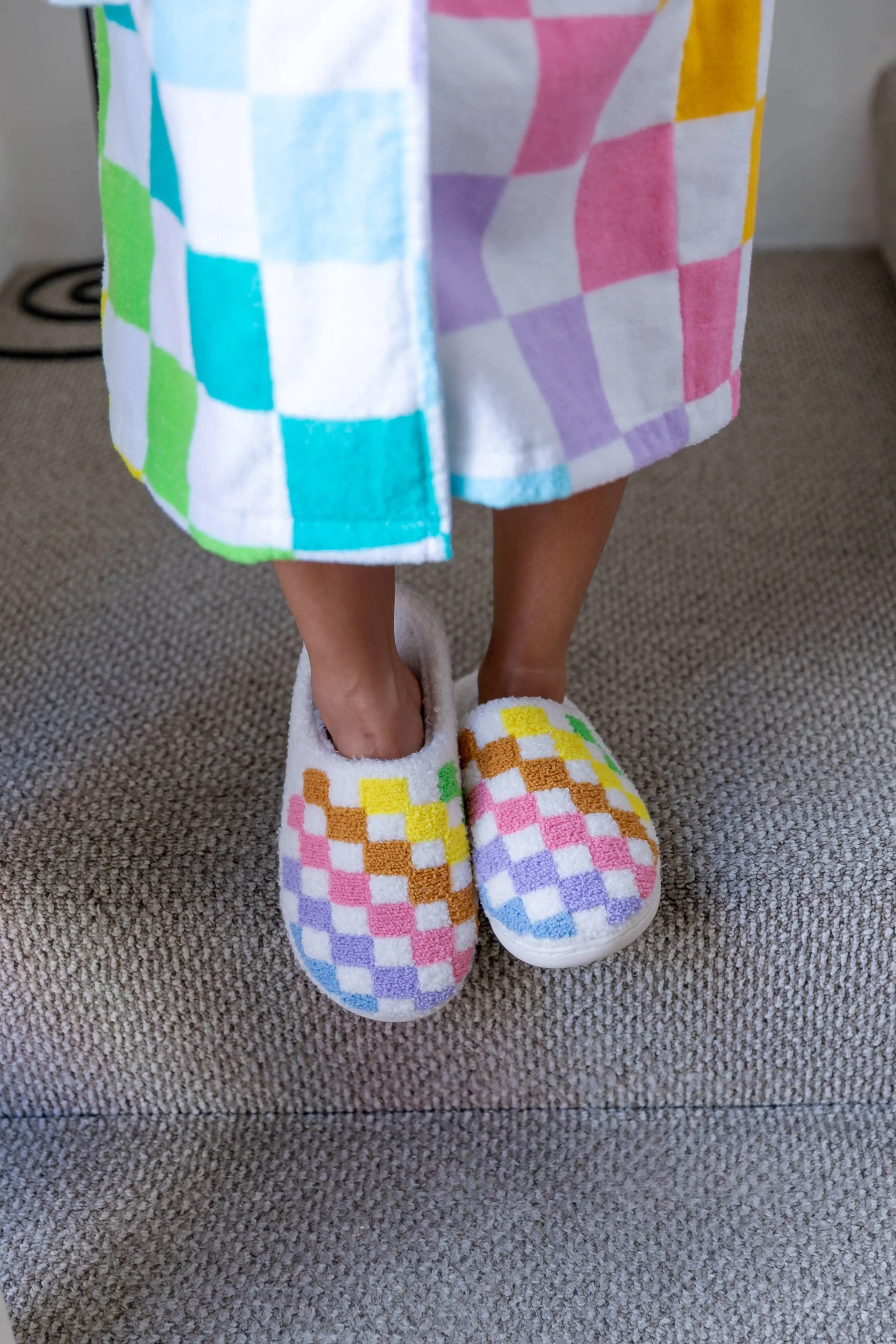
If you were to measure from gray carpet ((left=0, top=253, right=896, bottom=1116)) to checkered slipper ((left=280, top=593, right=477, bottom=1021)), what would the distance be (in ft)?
0.23

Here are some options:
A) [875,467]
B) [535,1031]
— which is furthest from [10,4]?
[535,1031]

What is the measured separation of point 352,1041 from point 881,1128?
304 mm

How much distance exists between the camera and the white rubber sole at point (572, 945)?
1.71 feet

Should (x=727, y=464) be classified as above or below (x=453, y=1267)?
above

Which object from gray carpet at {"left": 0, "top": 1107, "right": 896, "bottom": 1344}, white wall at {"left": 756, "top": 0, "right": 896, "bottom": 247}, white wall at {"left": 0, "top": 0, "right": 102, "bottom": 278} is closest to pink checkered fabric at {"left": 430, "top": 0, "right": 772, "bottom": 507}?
gray carpet at {"left": 0, "top": 1107, "right": 896, "bottom": 1344}

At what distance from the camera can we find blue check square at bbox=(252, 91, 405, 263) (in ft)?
1.13

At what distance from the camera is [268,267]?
366 millimetres

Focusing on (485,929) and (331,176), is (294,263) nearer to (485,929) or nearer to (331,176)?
(331,176)

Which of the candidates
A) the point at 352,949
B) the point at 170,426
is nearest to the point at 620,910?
the point at 352,949

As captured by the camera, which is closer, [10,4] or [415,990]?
[415,990]

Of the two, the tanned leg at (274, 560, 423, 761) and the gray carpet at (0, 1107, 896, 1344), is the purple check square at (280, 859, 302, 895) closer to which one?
the tanned leg at (274, 560, 423, 761)

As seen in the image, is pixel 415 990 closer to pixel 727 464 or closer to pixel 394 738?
pixel 394 738

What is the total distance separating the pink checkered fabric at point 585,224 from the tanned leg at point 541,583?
8 cm

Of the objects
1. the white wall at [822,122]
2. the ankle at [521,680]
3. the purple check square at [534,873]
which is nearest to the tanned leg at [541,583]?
the ankle at [521,680]
